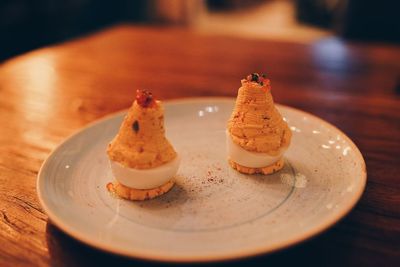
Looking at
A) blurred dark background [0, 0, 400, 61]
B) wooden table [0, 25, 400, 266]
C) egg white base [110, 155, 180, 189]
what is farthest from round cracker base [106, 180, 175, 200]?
Answer: blurred dark background [0, 0, 400, 61]

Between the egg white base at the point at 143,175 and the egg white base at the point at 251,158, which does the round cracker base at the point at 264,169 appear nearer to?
the egg white base at the point at 251,158

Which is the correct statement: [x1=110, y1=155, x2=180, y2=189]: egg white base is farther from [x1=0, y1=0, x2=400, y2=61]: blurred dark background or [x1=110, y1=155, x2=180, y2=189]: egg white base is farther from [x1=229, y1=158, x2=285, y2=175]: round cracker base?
[x1=0, y1=0, x2=400, y2=61]: blurred dark background

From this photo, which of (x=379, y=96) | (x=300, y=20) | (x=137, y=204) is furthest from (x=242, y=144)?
(x=300, y=20)

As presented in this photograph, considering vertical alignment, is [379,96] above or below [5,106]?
above

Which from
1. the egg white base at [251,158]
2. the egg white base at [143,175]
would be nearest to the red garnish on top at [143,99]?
the egg white base at [143,175]

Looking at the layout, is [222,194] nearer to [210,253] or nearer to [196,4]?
[210,253]

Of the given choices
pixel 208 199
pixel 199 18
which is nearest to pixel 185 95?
pixel 208 199
